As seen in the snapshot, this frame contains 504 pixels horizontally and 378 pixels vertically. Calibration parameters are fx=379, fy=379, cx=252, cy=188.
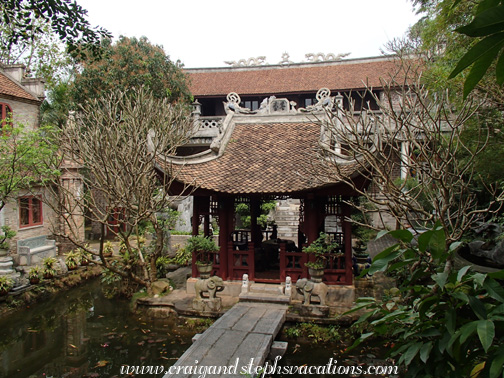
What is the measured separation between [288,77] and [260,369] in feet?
63.1

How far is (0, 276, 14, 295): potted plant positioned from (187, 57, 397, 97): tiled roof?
14.1 metres

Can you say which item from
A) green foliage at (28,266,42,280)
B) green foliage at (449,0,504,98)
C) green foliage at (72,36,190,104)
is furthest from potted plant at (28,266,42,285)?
green foliage at (449,0,504,98)

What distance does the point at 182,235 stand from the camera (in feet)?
50.7

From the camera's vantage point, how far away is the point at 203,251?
333 inches

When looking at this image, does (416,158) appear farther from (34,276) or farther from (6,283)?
(34,276)

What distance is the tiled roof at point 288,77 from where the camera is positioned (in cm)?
2044

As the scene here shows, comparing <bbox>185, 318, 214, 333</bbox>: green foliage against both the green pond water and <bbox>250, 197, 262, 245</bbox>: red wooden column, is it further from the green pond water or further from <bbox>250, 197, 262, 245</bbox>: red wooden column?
<bbox>250, 197, 262, 245</bbox>: red wooden column

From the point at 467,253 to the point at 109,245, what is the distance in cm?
1152

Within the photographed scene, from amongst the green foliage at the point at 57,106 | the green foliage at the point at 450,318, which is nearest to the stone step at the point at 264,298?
the green foliage at the point at 450,318

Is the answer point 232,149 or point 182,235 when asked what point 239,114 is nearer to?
point 232,149

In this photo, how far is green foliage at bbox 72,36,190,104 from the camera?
1531 centimetres

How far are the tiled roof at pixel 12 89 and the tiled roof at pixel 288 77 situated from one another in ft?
27.6

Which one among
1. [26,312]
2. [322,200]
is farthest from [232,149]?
[26,312]

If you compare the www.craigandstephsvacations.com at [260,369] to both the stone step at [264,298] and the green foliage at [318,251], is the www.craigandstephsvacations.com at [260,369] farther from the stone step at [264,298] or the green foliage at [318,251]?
the green foliage at [318,251]
